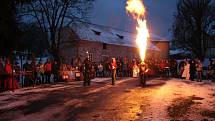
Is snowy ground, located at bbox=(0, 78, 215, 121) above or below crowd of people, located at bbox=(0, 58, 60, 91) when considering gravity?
below

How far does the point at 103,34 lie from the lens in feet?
218

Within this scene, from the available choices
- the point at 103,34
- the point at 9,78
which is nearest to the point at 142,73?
the point at 9,78

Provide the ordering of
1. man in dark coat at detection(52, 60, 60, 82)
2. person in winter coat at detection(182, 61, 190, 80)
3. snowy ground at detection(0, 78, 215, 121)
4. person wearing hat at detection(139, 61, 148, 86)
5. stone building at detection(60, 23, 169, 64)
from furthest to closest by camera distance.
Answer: stone building at detection(60, 23, 169, 64)
person in winter coat at detection(182, 61, 190, 80)
man in dark coat at detection(52, 60, 60, 82)
person wearing hat at detection(139, 61, 148, 86)
snowy ground at detection(0, 78, 215, 121)

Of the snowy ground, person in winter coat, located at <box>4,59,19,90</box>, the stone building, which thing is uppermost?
the stone building

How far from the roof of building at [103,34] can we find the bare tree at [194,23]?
840 cm

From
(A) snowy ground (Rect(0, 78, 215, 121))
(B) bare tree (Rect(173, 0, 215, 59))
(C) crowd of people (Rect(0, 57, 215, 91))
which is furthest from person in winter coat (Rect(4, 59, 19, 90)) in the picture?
(B) bare tree (Rect(173, 0, 215, 59))

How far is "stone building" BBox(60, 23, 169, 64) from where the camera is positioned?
58.9 m

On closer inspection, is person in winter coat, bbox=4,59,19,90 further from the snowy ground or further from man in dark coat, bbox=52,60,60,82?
man in dark coat, bbox=52,60,60,82

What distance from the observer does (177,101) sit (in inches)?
732

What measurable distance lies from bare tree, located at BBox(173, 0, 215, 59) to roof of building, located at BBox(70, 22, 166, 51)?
331 inches

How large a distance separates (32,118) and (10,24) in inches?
491

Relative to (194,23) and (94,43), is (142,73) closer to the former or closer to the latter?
(94,43)

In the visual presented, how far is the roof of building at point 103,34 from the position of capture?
59844 mm

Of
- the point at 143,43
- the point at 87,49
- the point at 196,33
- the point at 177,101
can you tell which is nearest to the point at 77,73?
the point at 143,43
